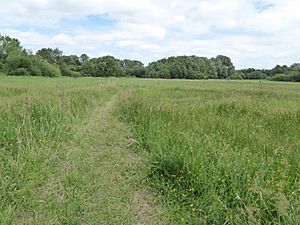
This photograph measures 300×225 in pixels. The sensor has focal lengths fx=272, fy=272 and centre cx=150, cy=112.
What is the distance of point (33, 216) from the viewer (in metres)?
3.40

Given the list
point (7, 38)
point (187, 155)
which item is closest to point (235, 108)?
point (187, 155)

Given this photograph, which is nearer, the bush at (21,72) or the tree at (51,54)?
the bush at (21,72)

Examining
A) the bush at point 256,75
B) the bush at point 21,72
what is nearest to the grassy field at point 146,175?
the bush at point 21,72

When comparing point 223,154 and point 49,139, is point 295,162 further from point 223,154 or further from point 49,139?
point 49,139

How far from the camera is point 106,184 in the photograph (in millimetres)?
4305

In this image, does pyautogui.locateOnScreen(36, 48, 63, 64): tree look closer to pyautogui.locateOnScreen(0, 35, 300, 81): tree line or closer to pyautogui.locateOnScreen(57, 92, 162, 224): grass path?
pyautogui.locateOnScreen(0, 35, 300, 81): tree line

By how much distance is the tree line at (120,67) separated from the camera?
241 ft

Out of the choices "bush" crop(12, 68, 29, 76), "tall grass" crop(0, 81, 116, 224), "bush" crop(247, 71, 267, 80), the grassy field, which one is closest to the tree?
"bush" crop(12, 68, 29, 76)

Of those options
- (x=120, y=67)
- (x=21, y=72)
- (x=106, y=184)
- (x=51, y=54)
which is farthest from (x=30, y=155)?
(x=51, y=54)

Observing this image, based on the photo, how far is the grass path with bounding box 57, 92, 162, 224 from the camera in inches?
137

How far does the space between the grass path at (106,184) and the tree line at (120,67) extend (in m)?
72.2

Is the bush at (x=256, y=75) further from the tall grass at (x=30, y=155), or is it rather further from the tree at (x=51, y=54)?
the tall grass at (x=30, y=155)

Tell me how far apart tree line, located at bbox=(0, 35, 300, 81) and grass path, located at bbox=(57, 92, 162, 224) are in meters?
72.2

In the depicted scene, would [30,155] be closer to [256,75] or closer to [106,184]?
[106,184]
